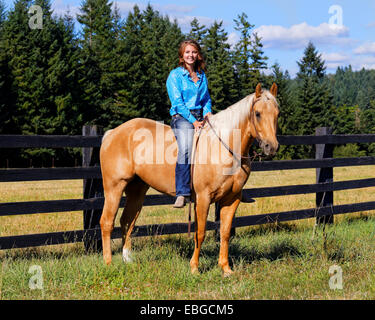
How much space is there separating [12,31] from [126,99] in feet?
43.7

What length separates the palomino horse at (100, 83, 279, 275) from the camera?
455cm

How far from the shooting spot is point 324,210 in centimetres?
807

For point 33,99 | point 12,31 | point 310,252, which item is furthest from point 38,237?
point 12,31

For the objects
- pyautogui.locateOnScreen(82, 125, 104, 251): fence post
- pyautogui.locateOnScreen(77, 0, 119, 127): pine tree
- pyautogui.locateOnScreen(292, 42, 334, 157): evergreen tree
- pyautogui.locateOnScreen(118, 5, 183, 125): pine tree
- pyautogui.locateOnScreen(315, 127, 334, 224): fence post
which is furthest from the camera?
pyautogui.locateOnScreen(292, 42, 334, 157): evergreen tree

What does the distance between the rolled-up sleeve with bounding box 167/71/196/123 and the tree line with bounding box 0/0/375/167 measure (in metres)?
27.4

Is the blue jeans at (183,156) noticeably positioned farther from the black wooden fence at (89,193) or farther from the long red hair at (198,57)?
the black wooden fence at (89,193)

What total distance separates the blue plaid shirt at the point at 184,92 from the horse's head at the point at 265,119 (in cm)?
77

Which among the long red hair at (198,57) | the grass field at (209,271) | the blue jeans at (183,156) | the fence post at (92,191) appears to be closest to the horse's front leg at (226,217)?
the grass field at (209,271)

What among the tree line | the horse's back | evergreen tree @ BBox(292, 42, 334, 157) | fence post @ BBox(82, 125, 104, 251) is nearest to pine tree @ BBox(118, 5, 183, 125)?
the tree line

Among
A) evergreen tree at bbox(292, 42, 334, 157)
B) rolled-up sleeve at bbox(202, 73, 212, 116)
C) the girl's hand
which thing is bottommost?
the girl's hand

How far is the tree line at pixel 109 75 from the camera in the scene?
122ft

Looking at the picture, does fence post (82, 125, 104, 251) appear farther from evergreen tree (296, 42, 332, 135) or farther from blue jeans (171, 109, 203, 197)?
evergreen tree (296, 42, 332, 135)

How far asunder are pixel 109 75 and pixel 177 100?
43594 mm
